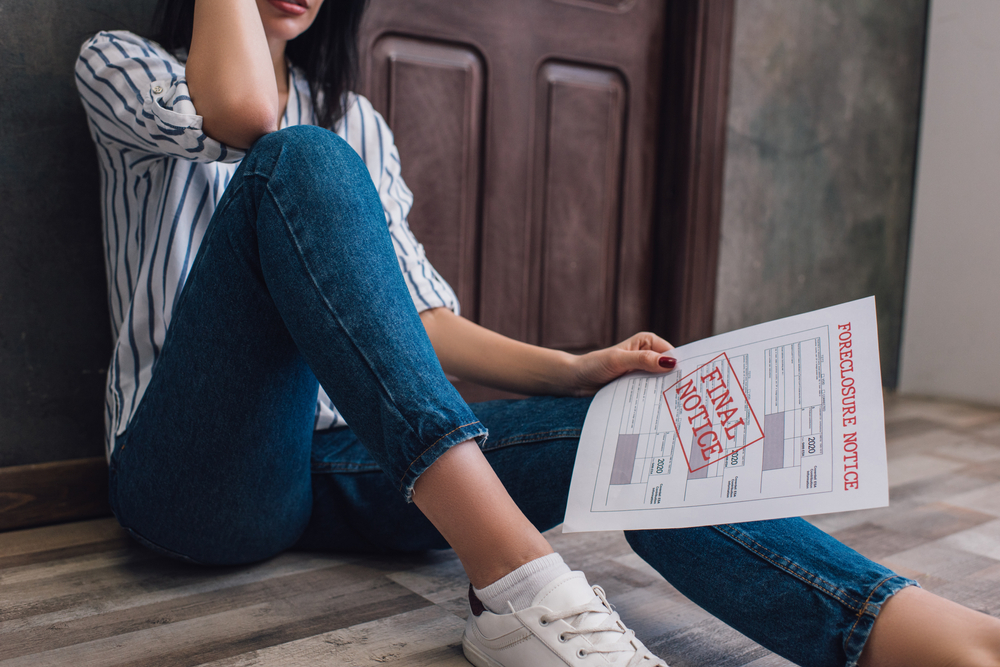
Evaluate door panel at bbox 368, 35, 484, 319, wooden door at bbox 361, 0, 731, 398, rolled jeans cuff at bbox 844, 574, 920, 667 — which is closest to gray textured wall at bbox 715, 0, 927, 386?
wooden door at bbox 361, 0, 731, 398

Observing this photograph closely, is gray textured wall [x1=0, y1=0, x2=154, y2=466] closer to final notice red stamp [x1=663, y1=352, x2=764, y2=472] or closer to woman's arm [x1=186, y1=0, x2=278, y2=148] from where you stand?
woman's arm [x1=186, y1=0, x2=278, y2=148]

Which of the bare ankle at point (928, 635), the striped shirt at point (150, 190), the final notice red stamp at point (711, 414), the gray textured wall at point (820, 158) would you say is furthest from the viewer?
the gray textured wall at point (820, 158)

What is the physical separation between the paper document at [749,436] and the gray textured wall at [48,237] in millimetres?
718

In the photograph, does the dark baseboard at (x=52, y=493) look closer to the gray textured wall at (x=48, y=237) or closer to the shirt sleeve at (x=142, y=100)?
the gray textured wall at (x=48, y=237)

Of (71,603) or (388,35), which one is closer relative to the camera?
(71,603)

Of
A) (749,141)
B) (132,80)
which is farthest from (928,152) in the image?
(132,80)

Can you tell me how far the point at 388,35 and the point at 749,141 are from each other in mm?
836

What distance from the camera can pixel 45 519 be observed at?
0.98 metres

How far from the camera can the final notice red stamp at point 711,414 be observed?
1.90 feet

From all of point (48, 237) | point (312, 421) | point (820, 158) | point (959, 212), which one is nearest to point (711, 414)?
point (312, 421)

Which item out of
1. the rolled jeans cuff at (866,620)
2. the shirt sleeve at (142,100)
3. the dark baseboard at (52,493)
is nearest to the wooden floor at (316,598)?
the dark baseboard at (52,493)

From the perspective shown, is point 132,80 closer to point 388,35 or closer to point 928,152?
point 388,35

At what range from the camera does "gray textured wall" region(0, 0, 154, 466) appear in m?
0.93

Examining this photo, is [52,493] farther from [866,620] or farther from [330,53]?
[866,620]
